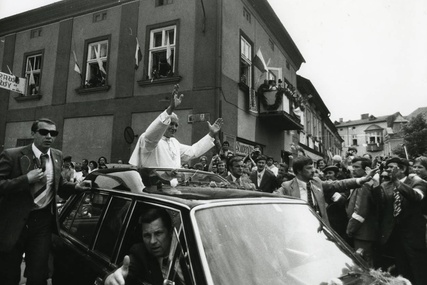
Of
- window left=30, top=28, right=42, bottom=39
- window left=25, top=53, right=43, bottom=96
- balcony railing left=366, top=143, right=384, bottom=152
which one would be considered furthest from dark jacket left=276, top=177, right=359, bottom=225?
balcony railing left=366, top=143, right=384, bottom=152

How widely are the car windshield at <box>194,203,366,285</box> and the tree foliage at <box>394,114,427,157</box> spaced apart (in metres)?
40.5

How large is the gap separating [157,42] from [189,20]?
1526 millimetres

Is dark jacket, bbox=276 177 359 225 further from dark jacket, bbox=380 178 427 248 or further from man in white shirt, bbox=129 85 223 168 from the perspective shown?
man in white shirt, bbox=129 85 223 168

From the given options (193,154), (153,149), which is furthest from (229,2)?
(153,149)

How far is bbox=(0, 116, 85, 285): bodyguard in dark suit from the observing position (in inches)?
118

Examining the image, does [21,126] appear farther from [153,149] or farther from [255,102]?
[153,149]

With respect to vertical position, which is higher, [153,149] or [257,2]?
[257,2]

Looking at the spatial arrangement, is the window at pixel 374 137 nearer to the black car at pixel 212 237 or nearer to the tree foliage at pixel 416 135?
the tree foliage at pixel 416 135

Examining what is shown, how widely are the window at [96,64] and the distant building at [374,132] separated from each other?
60602 millimetres

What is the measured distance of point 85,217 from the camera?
2.99 m

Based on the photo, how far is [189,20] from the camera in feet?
36.3

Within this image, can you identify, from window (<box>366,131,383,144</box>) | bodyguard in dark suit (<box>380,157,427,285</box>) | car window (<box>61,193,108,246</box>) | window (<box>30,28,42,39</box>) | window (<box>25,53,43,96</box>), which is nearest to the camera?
car window (<box>61,193,108,246</box>)

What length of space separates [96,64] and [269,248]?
499 inches

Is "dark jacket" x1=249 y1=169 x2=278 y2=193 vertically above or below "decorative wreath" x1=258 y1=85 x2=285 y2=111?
below
